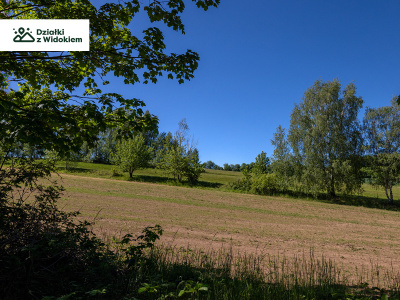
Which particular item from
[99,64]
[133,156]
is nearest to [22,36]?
[99,64]

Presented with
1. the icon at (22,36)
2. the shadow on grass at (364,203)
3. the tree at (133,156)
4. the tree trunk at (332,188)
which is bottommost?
the shadow on grass at (364,203)

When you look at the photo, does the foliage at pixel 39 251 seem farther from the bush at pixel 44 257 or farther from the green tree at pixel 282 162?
the green tree at pixel 282 162

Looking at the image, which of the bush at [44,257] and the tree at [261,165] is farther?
the tree at [261,165]

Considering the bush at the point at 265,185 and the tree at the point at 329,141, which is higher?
the tree at the point at 329,141

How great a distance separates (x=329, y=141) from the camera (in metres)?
28.8

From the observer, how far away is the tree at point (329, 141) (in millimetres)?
27752

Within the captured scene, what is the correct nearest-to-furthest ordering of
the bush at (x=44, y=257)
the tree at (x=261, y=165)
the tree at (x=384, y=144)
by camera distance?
1. the bush at (x=44, y=257)
2. the tree at (x=384, y=144)
3. the tree at (x=261, y=165)

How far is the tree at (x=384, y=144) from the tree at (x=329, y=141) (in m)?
1.89

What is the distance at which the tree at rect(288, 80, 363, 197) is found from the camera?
27.8 meters

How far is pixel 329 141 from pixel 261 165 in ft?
31.8

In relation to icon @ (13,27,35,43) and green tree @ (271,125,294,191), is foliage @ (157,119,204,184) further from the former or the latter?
icon @ (13,27,35,43)

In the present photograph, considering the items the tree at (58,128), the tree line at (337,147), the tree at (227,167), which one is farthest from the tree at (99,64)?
the tree at (227,167)

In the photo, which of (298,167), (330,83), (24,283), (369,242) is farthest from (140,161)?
(24,283)

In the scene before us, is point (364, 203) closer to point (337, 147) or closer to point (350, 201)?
point (350, 201)
